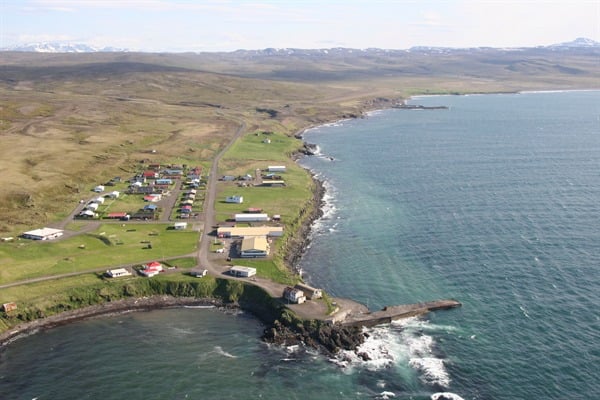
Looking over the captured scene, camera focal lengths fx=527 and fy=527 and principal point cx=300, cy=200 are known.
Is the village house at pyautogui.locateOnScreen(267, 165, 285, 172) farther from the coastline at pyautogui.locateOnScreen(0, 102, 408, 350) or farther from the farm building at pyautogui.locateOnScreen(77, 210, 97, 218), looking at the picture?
the coastline at pyautogui.locateOnScreen(0, 102, 408, 350)

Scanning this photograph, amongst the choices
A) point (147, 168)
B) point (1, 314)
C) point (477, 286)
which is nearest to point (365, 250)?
point (477, 286)

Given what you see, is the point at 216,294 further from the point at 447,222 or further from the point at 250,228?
the point at 447,222

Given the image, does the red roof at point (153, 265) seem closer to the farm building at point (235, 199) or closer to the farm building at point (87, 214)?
the farm building at point (87, 214)

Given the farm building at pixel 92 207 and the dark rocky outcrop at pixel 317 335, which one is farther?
the farm building at pixel 92 207

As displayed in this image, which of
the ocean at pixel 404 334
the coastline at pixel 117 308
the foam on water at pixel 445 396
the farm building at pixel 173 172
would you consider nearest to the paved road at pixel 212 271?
the coastline at pixel 117 308

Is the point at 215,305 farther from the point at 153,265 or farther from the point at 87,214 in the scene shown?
the point at 87,214

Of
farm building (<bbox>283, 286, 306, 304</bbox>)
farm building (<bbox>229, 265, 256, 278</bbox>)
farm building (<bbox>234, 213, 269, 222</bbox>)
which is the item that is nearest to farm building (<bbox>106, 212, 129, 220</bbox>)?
farm building (<bbox>234, 213, 269, 222</bbox>)
